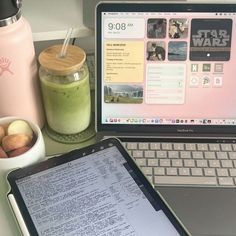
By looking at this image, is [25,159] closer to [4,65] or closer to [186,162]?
[4,65]

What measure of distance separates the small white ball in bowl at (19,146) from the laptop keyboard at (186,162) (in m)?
0.16

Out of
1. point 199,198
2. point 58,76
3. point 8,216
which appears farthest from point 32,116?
point 199,198

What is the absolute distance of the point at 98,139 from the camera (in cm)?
91

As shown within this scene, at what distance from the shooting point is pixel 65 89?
87 cm

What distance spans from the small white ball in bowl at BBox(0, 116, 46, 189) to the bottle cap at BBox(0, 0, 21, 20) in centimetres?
16

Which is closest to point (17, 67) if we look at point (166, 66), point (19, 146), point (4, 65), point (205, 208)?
point (4, 65)

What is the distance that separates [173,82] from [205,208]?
214 millimetres

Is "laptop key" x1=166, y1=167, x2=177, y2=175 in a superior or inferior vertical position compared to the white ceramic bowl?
inferior

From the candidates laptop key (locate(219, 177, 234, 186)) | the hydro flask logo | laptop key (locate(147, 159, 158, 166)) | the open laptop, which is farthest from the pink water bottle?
laptop key (locate(219, 177, 234, 186))

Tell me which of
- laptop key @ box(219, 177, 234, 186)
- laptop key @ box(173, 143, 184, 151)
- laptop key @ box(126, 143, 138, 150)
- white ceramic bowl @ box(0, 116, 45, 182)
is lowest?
laptop key @ box(219, 177, 234, 186)

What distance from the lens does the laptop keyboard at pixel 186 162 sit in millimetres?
844

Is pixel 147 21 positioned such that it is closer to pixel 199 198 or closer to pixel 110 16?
pixel 110 16

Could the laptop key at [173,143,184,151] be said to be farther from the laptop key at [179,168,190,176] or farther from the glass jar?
the glass jar

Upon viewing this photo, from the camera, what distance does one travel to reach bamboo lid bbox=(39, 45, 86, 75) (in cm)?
86
